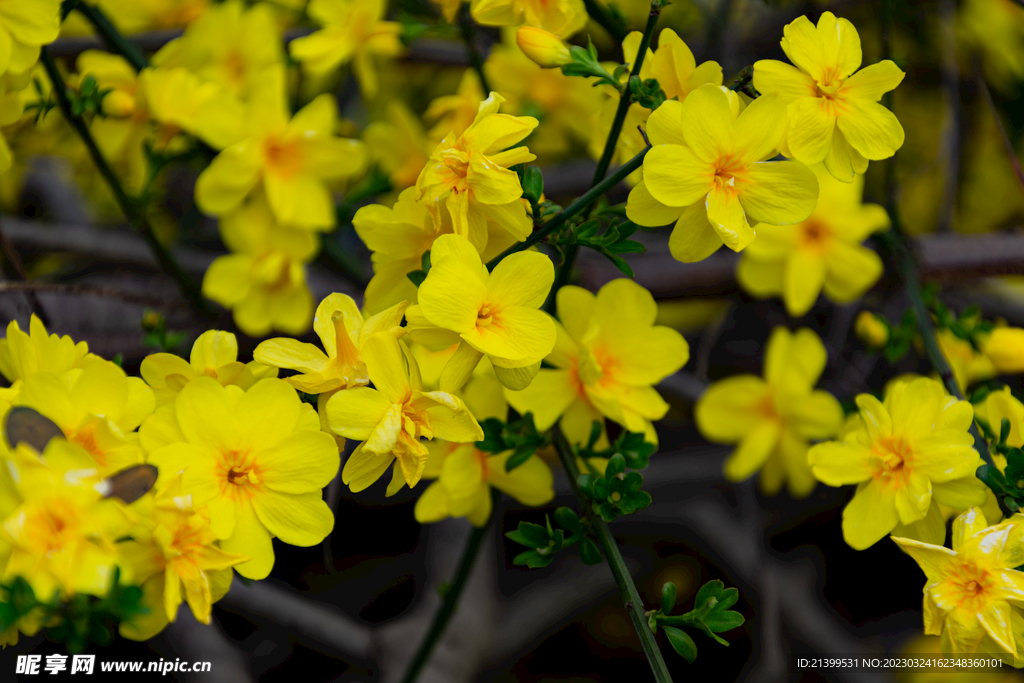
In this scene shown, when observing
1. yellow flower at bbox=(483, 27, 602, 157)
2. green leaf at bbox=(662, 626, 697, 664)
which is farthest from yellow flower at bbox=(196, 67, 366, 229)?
green leaf at bbox=(662, 626, 697, 664)

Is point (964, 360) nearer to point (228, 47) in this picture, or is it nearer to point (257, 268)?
point (257, 268)

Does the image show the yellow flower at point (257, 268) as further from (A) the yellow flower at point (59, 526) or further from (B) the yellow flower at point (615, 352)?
(A) the yellow flower at point (59, 526)

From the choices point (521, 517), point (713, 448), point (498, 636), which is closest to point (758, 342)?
point (713, 448)

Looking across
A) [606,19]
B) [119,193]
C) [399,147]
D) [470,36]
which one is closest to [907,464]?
[606,19]

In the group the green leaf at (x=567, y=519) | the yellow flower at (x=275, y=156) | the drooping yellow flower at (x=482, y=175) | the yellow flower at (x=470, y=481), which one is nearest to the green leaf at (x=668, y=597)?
the green leaf at (x=567, y=519)

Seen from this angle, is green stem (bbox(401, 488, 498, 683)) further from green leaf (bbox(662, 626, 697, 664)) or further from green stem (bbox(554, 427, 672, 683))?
green leaf (bbox(662, 626, 697, 664))

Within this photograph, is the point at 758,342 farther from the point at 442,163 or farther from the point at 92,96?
the point at 92,96

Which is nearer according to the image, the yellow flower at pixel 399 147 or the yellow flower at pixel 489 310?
the yellow flower at pixel 489 310

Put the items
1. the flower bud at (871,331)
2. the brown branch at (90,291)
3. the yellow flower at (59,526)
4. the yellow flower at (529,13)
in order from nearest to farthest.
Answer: the yellow flower at (59,526)
the yellow flower at (529,13)
the brown branch at (90,291)
the flower bud at (871,331)
